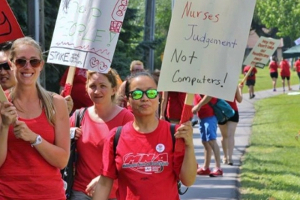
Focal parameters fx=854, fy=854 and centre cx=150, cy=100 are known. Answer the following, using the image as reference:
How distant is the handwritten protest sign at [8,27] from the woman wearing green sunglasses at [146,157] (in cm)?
81

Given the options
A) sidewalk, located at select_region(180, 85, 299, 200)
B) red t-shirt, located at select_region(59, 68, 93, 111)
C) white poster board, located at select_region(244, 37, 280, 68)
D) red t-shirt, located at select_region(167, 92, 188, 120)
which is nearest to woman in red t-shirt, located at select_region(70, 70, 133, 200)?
red t-shirt, located at select_region(59, 68, 93, 111)

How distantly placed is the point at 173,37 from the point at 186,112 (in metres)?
0.48

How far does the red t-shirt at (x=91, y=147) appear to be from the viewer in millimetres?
6508

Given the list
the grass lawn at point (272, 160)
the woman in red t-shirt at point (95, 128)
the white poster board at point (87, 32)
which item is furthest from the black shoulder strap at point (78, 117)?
the grass lawn at point (272, 160)

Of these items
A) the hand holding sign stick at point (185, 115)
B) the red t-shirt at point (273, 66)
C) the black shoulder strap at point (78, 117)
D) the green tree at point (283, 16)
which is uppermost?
the green tree at point (283, 16)

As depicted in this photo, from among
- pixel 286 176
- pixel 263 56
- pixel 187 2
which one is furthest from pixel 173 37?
pixel 263 56

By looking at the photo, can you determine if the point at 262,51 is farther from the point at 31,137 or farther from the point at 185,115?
the point at 31,137

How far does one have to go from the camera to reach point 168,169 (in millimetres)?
5148

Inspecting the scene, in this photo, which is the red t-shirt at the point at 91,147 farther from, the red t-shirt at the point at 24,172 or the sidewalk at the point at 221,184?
the sidewalk at the point at 221,184

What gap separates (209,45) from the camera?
527 centimetres

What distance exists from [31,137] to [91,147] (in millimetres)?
1512

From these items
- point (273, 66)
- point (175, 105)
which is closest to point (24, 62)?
point (175, 105)

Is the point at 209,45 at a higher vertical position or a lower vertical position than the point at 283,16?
lower

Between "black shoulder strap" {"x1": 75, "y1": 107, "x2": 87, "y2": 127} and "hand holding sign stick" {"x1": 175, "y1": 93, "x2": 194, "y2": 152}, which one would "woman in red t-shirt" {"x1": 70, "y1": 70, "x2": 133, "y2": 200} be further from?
"hand holding sign stick" {"x1": 175, "y1": 93, "x2": 194, "y2": 152}
